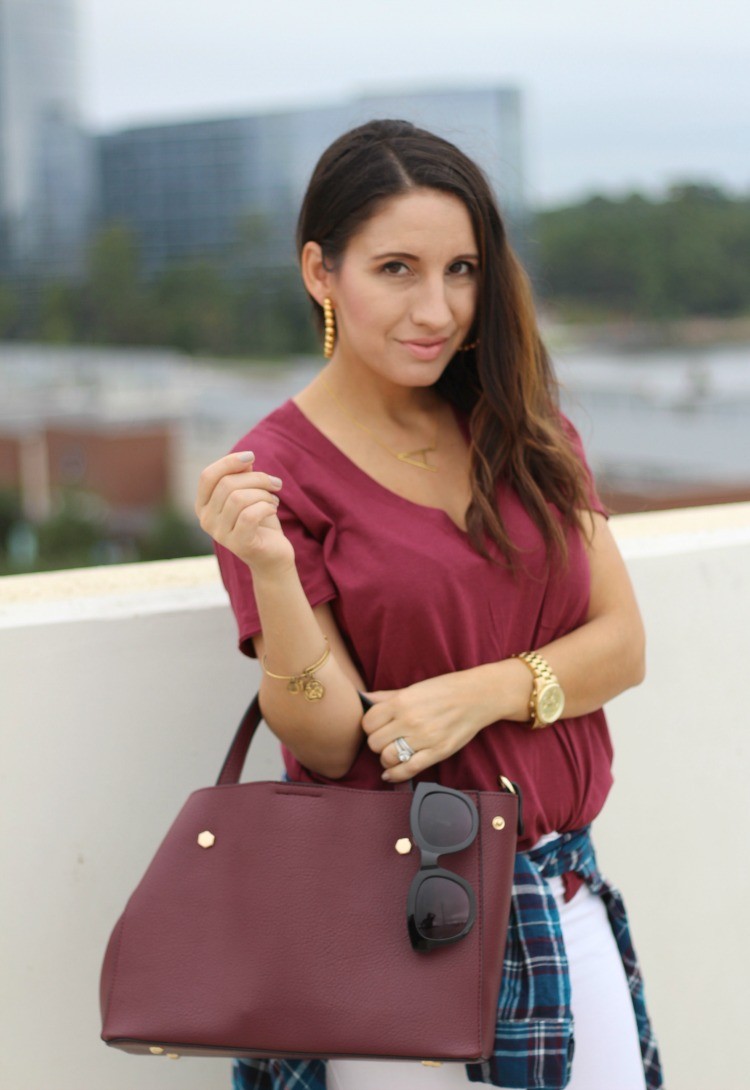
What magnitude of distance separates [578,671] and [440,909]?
360 mm

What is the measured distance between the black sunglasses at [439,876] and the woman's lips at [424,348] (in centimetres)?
50

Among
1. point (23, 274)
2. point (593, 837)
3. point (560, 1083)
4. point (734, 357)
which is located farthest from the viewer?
A: point (23, 274)

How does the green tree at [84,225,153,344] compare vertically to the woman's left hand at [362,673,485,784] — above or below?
above

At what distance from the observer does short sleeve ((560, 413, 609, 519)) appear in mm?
1538

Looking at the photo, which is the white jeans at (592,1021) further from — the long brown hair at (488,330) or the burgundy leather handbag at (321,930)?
the long brown hair at (488,330)

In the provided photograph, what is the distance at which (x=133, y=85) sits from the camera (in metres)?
80.2

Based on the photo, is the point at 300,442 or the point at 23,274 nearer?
the point at 300,442

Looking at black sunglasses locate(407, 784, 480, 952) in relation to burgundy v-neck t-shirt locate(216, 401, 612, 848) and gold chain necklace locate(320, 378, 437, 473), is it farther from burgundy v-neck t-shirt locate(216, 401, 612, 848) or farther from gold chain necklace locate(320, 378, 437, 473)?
gold chain necklace locate(320, 378, 437, 473)

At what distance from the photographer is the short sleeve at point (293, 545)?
133 cm

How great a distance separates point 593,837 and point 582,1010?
554mm

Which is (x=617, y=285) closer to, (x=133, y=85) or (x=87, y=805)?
(x=133, y=85)

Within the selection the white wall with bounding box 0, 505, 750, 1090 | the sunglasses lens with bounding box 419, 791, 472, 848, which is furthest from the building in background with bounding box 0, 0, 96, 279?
the sunglasses lens with bounding box 419, 791, 472, 848

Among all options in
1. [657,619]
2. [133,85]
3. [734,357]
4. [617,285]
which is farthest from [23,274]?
[657,619]

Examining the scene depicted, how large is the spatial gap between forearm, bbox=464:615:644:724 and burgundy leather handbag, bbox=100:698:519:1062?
0.47 ft
